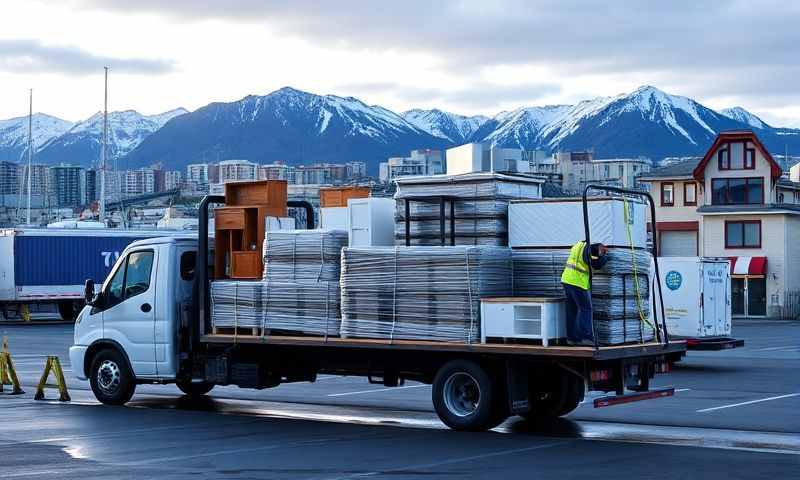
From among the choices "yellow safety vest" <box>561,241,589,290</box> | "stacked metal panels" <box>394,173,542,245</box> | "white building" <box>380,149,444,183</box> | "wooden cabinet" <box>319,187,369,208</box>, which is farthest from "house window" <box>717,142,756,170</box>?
"yellow safety vest" <box>561,241,589,290</box>

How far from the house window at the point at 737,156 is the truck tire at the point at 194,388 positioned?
54045 millimetres

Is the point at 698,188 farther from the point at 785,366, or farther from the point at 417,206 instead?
the point at 417,206

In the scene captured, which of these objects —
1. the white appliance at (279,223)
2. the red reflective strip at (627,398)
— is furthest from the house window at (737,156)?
the red reflective strip at (627,398)

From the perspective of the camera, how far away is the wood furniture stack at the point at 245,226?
18.1 meters

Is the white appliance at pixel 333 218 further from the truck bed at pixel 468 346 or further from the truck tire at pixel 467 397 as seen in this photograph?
the truck tire at pixel 467 397

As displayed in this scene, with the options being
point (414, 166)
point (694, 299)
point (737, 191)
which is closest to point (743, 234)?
point (737, 191)

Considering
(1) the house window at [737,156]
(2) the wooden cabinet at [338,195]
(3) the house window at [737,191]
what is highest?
(1) the house window at [737,156]

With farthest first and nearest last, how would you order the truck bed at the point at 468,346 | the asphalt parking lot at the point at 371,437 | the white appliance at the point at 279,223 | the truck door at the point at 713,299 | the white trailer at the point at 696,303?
the truck door at the point at 713,299
the white trailer at the point at 696,303
the white appliance at the point at 279,223
the truck bed at the point at 468,346
the asphalt parking lot at the point at 371,437

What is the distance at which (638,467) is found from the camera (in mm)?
12898

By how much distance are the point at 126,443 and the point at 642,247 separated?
23.2ft

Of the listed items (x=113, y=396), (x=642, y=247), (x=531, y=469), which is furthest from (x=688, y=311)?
(x=531, y=469)

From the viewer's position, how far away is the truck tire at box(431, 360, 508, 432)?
15.6 meters

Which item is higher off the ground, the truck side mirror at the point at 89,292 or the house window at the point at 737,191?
the house window at the point at 737,191

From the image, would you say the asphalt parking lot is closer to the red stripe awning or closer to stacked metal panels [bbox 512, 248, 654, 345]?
stacked metal panels [bbox 512, 248, 654, 345]
